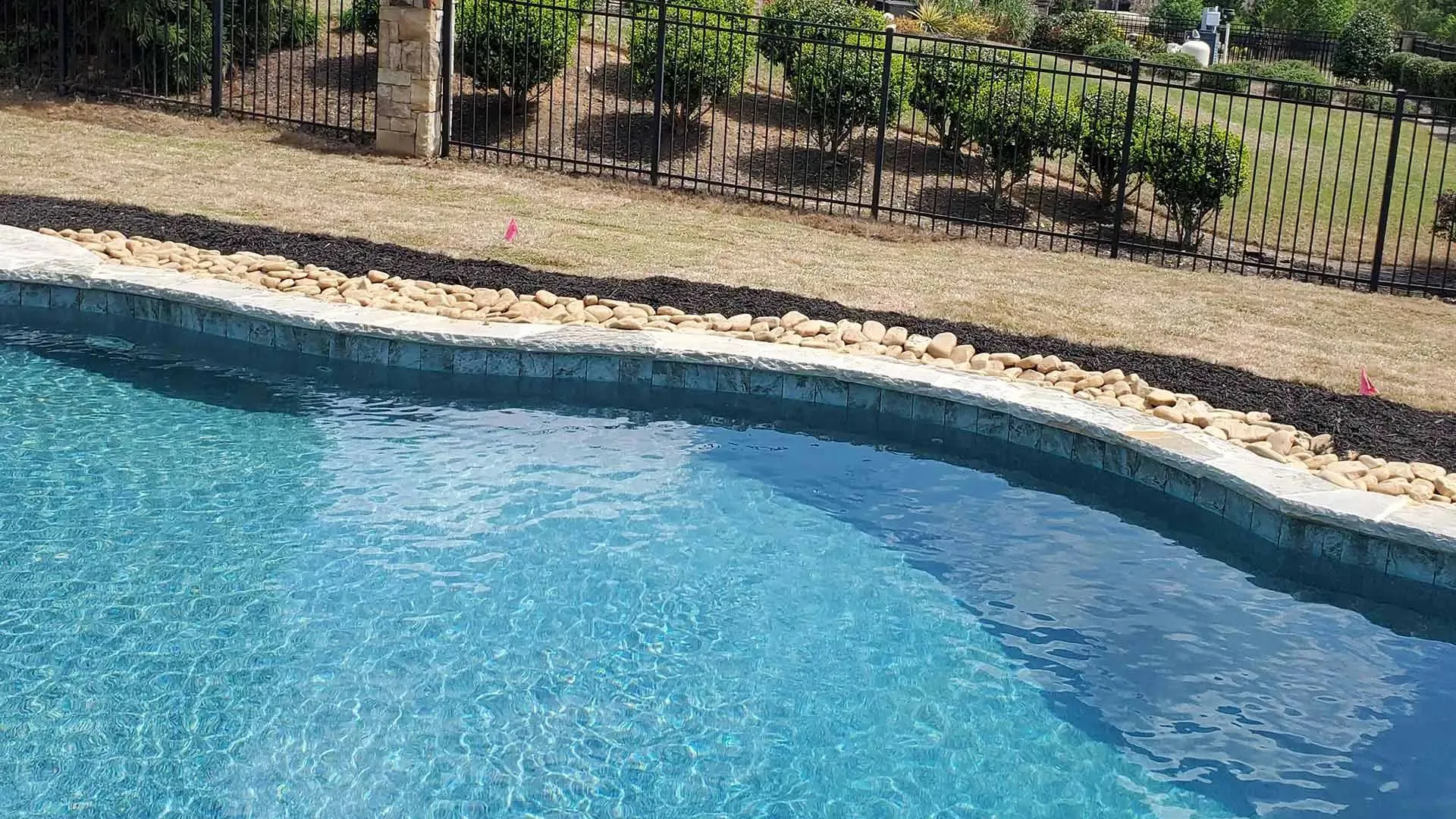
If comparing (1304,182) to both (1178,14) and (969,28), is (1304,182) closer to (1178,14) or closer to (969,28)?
(969,28)

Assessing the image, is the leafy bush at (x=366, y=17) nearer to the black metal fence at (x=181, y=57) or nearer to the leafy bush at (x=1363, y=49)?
the black metal fence at (x=181, y=57)

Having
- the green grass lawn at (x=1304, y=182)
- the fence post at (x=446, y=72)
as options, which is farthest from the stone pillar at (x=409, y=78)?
the green grass lawn at (x=1304, y=182)

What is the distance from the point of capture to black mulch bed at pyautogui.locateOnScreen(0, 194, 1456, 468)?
793 centimetres

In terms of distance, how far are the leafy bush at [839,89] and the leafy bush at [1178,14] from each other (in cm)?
2742

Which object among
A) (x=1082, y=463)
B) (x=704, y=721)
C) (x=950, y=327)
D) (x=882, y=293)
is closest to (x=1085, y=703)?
(x=704, y=721)

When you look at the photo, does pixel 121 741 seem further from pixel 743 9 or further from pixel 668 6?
pixel 743 9

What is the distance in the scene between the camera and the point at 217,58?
15648mm

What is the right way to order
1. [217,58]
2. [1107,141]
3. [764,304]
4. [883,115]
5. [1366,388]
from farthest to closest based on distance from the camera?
1. [217,58]
2. [1107,141]
3. [883,115]
4. [764,304]
5. [1366,388]

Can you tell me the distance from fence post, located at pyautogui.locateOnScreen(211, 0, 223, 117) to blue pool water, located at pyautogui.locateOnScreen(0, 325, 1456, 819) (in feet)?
28.0

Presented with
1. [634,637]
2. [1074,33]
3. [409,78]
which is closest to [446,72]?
[409,78]

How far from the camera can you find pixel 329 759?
4.68 m

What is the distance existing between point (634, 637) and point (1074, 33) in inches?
1110

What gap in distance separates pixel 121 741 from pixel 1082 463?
486cm

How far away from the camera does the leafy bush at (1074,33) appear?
31094 millimetres
